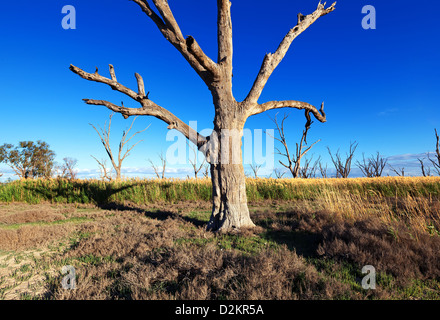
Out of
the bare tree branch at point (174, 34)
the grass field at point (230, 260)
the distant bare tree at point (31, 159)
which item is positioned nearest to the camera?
the grass field at point (230, 260)

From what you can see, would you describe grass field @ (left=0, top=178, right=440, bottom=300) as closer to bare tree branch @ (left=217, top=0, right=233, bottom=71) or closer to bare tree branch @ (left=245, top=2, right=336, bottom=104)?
bare tree branch @ (left=245, top=2, right=336, bottom=104)

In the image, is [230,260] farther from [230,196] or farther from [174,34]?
[174,34]

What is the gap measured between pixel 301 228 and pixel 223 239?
2932 mm

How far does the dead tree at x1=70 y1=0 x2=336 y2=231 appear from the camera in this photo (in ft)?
23.6

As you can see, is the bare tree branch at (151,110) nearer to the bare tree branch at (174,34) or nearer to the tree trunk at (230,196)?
the tree trunk at (230,196)

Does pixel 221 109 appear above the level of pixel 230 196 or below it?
above

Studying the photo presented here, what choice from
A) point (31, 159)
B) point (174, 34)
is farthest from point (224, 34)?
point (31, 159)

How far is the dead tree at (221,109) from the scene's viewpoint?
720 centimetres

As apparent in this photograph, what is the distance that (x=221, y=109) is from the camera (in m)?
7.36

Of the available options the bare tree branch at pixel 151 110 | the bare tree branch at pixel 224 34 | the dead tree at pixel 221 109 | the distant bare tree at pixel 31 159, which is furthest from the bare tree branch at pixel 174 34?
the distant bare tree at pixel 31 159

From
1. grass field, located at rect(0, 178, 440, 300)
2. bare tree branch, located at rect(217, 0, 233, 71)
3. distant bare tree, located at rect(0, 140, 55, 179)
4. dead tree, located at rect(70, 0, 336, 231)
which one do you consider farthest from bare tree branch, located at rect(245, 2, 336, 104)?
distant bare tree, located at rect(0, 140, 55, 179)

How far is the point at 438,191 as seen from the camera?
1664 centimetres

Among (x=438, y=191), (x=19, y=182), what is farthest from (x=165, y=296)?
(x=438, y=191)
